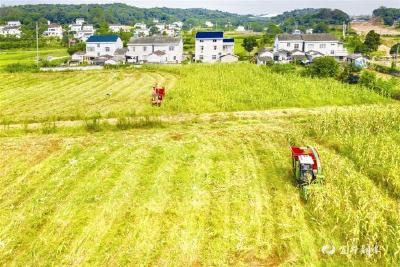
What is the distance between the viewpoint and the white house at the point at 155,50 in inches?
2092

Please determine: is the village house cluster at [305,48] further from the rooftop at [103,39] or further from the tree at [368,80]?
the tree at [368,80]

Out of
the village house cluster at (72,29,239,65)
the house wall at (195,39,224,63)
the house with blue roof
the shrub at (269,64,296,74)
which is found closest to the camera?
the shrub at (269,64,296,74)

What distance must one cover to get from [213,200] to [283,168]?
285 centimetres

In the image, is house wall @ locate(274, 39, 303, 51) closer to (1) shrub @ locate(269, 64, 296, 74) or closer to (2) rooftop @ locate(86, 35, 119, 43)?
(2) rooftop @ locate(86, 35, 119, 43)

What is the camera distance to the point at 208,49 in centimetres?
5503

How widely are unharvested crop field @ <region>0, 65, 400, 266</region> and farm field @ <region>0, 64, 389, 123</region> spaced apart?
76 centimetres

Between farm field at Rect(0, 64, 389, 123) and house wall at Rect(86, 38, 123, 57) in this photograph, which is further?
house wall at Rect(86, 38, 123, 57)

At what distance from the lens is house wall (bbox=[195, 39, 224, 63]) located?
54.7 m

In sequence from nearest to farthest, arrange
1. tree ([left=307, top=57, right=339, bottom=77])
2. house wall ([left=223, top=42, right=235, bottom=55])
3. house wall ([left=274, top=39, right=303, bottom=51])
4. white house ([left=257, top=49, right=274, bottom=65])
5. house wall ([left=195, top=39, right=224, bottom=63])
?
tree ([left=307, top=57, right=339, bottom=77]), white house ([left=257, top=49, right=274, bottom=65]), house wall ([left=195, top=39, right=224, bottom=63]), house wall ([left=223, top=42, right=235, bottom=55]), house wall ([left=274, top=39, right=303, bottom=51])

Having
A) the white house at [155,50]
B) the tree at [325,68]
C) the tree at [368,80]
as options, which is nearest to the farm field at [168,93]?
the tree at [368,80]

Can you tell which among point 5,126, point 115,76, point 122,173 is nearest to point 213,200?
point 122,173

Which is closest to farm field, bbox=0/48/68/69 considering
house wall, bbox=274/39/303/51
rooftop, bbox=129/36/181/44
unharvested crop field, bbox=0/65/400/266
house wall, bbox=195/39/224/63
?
rooftop, bbox=129/36/181/44

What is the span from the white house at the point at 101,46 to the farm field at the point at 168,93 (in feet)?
94.1

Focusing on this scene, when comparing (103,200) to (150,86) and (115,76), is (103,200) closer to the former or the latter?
(150,86)
